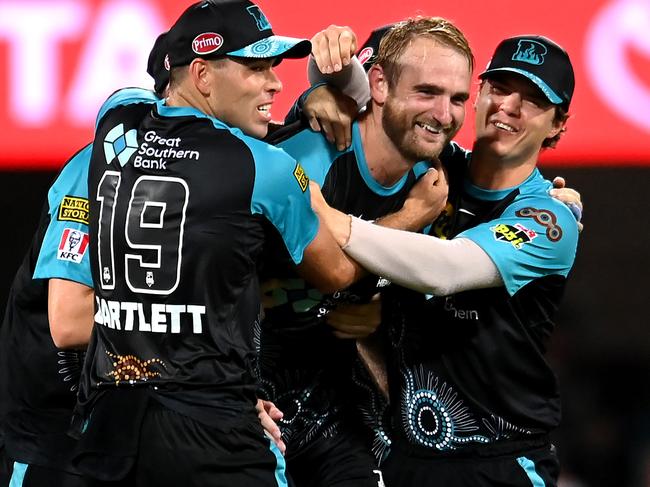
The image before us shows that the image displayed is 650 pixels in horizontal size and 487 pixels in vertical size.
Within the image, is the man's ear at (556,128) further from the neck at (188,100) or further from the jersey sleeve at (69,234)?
the jersey sleeve at (69,234)

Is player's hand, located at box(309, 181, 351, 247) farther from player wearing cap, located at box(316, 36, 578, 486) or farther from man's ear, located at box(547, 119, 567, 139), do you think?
man's ear, located at box(547, 119, 567, 139)

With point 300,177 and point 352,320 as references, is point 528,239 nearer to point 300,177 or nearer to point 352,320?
point 352,320

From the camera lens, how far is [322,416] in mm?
4426

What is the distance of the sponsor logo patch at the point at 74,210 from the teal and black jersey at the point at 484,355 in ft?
3.84

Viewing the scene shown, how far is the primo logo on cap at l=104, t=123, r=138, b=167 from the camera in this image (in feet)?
11.8

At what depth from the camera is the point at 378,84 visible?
4.25 meters

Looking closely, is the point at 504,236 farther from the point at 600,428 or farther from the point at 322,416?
the point at 600,428

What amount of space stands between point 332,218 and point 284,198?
1.13 ft

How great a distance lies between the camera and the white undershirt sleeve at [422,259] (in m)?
3.92

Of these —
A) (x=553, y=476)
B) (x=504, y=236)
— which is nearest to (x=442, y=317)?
(x=504, y=236)

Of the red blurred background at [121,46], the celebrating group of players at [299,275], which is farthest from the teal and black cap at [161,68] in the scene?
the red blurred background at [121,46]

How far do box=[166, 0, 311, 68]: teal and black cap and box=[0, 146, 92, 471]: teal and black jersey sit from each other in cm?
49

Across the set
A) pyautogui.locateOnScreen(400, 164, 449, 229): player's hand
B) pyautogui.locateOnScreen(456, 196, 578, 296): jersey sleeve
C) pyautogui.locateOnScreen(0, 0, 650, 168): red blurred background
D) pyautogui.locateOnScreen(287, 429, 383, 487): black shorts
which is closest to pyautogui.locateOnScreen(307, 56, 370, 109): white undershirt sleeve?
pyautogui.locateOnScreen(400, 164, 449, 229): player's hand

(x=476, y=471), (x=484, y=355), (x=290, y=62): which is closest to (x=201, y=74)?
(x=484, y=355)
